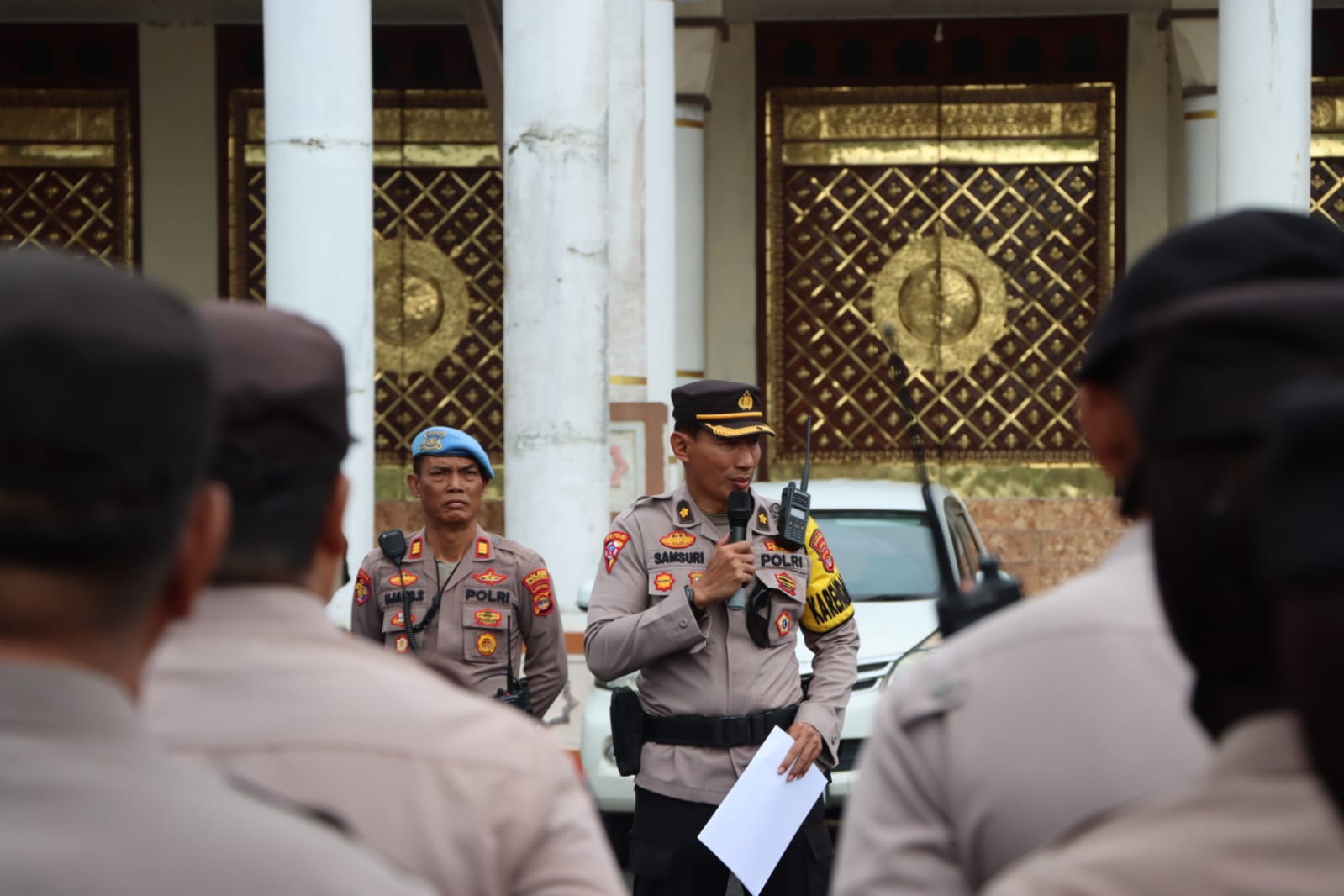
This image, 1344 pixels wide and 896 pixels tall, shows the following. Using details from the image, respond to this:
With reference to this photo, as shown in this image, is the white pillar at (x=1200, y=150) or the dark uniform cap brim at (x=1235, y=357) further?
the white pillar at (x=1200, y=150)

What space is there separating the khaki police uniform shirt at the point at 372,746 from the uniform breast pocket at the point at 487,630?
373cm

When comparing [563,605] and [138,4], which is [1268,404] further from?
[138,4]

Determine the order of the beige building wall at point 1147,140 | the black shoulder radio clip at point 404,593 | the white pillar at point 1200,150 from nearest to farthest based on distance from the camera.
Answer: the black shoulder radio clip at point 404,593, the white pillar at point 1200,150, the beige building wall at point 1147,140

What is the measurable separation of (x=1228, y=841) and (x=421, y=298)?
13.7m

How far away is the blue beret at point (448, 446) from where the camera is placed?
17.9 ft

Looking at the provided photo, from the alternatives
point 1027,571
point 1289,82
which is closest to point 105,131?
point 1027,571

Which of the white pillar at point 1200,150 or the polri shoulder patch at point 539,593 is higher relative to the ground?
the white pillar at point 1200,150

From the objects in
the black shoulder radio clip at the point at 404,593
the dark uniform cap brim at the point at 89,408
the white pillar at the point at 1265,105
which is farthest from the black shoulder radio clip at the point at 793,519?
the white pillar at the point at 1265,105

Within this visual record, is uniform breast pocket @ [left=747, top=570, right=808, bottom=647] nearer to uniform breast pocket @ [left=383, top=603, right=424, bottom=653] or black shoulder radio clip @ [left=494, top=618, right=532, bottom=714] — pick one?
black shoulder radio clip @ [left=494, top=618, right=532, bottom=714]

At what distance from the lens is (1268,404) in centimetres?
120

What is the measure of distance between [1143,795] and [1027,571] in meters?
12.8

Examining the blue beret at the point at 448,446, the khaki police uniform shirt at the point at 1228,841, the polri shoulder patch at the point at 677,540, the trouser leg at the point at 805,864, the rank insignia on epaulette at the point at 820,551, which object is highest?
the blue beret at the point at 448,446

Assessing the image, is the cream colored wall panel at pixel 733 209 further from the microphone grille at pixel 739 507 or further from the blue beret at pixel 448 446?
the microphone grille at pixel 739 507

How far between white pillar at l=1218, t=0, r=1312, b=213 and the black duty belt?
599cm
